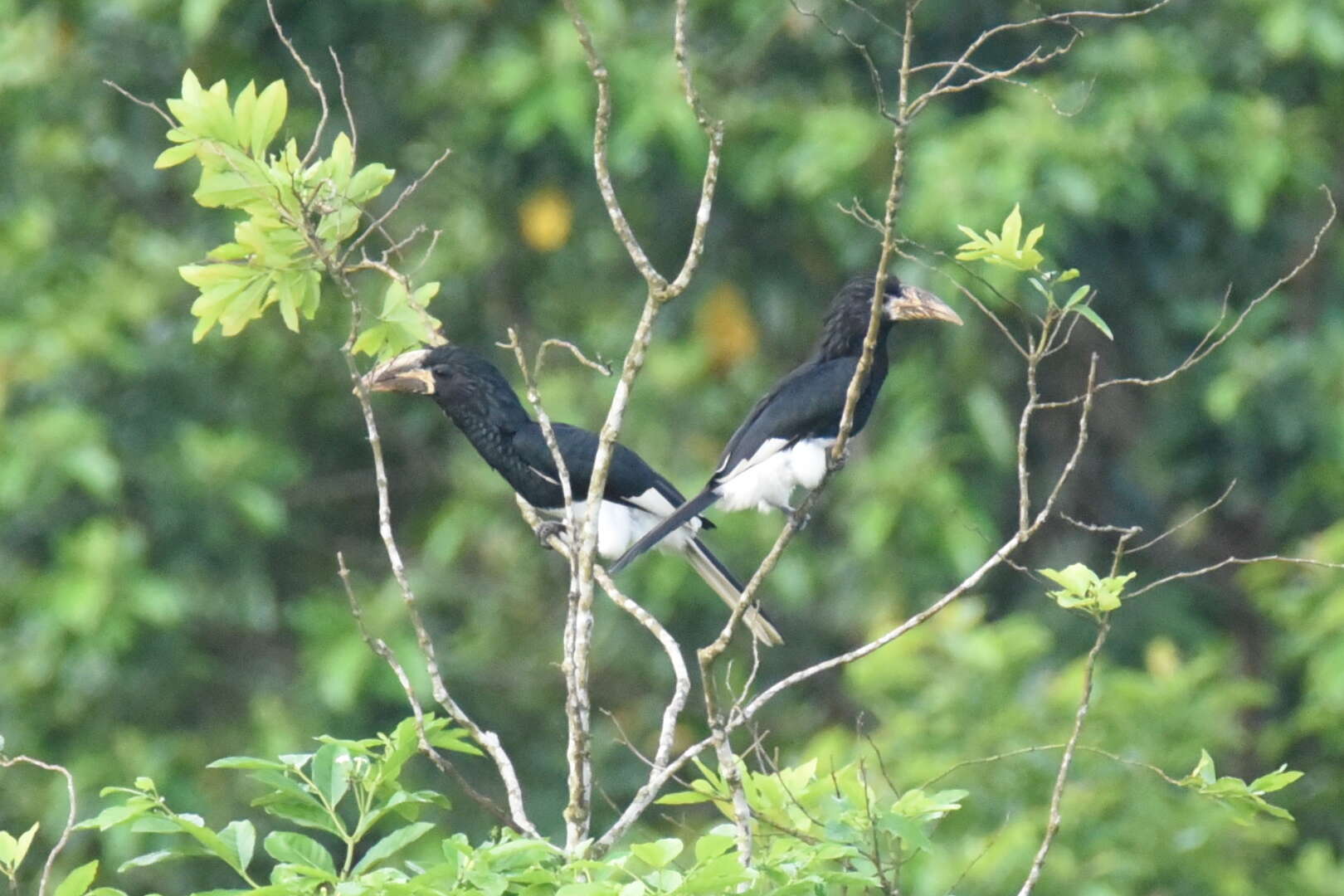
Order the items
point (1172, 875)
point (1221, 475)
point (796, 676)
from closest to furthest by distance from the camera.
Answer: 1. point (796, 676)
2. point (1172, 875)
3. point (1221, 475)

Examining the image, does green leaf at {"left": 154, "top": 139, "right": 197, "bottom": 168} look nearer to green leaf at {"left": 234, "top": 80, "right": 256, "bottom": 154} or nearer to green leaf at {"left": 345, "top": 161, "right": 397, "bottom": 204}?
green leaf at {"left": 234, "top": 80, "right": 256, "bottom": 154}

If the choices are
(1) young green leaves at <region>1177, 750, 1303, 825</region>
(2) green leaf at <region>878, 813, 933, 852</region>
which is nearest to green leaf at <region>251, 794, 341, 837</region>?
(2) green leaf at <region>878, 813, 933, 852</region>

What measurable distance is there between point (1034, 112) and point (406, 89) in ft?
8.37

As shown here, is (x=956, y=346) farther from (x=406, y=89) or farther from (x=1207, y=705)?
(x=406, y=89)

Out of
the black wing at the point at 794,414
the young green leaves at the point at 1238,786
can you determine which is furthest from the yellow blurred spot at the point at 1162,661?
the young green leaves at the point at 1238,786

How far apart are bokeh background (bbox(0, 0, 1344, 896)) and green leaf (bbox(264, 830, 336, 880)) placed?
3.61 meters

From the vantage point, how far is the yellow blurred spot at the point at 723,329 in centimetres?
758

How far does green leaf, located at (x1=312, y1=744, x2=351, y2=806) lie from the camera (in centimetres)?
273

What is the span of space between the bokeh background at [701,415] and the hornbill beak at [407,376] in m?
2.32

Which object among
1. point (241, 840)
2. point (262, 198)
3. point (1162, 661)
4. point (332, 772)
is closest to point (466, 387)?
point (262, 198)

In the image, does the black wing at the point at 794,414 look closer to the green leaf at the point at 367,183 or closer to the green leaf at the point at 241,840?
the green leaf at the point at 367,183

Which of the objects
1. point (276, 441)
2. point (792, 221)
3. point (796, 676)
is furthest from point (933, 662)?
point (796, 676)

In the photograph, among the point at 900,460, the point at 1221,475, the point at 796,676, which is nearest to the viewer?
the point at 796,676

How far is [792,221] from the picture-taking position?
25.0 ft
